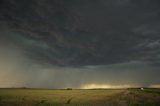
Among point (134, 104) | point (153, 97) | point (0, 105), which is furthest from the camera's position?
point (153, 97)

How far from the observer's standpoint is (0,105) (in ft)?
120

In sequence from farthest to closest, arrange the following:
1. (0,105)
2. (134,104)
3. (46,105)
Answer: (134,104), (46,105), (0,105)

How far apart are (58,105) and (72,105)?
118 inches

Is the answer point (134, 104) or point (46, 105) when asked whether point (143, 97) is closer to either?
point (134, 104)

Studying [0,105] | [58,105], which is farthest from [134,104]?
[0,105]

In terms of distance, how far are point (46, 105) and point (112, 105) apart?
14.1m

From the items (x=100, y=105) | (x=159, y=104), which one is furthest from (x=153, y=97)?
(x=100, y=105)

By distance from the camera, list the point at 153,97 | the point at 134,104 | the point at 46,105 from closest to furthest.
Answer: the point at 46,105, the point at 134,104, the point at 153,97

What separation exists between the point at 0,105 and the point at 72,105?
14.1 metres

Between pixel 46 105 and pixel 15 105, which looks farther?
pixel 46 105

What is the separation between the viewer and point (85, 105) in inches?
1585

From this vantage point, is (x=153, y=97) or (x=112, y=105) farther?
(x=153, y=97)

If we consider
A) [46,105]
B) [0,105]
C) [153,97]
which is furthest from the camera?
[153,97]

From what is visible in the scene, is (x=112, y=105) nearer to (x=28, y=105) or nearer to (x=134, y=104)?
(x=134, y=104)
